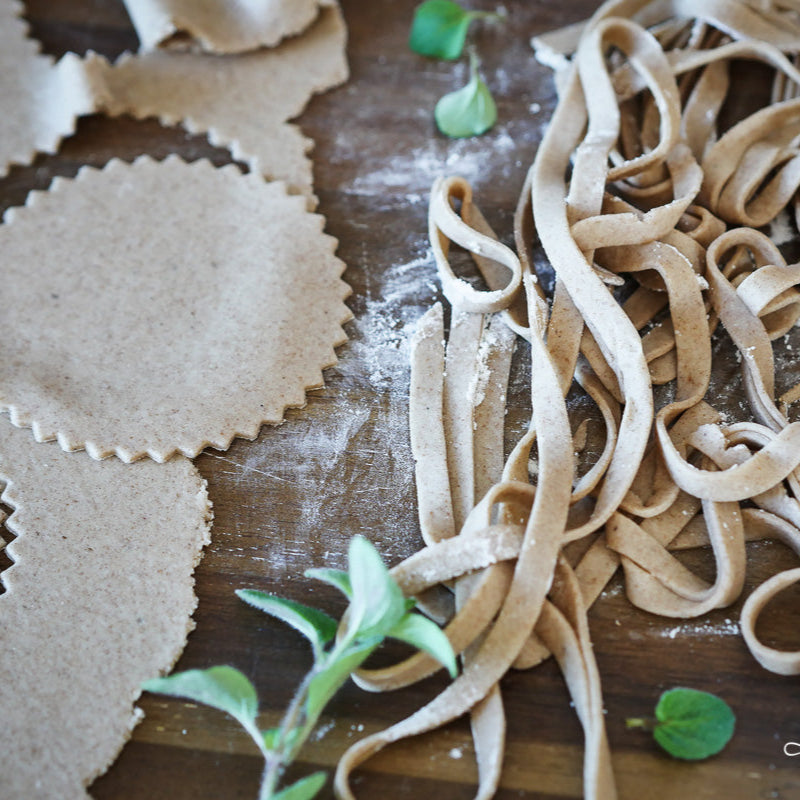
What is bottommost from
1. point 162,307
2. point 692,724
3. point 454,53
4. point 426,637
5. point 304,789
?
point 692,724

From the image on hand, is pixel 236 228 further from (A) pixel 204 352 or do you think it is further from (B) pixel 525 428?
(B) pixel 525 428

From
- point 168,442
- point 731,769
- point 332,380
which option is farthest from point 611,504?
point 168,442

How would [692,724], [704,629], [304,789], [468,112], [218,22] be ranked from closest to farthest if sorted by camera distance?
1. [304,789]
2. [692,724]
3. [704,629]
4. [468,112]
5. [218,22]

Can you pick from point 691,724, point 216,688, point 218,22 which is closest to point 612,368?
point 691,724

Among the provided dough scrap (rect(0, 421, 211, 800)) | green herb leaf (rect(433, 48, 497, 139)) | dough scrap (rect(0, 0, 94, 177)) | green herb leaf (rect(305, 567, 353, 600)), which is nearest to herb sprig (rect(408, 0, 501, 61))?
green herb leaf (rect(433, 48, 497, 139))

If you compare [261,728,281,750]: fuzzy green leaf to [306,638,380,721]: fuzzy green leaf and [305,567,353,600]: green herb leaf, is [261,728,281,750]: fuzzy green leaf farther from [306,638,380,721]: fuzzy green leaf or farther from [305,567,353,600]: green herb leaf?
[305,567,353,600]: green herb leaf

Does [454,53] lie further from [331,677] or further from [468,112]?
[331,677]

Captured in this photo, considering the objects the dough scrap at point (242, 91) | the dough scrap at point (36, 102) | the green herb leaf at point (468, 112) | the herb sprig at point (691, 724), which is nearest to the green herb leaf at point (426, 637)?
the herb sprig at point (691, 724)
